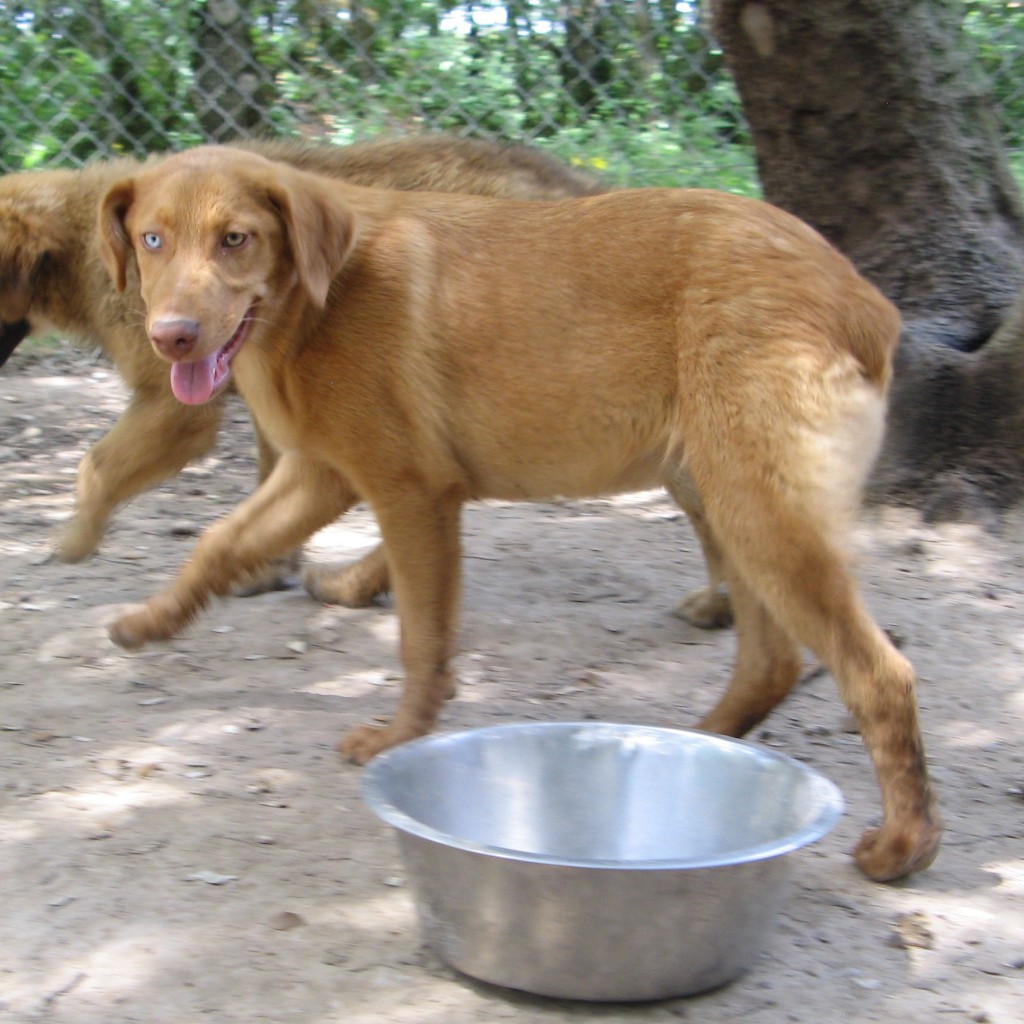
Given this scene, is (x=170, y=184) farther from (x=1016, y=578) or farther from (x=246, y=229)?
(x=1016, y=578)

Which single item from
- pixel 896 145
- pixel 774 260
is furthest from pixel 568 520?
pixel 774 260

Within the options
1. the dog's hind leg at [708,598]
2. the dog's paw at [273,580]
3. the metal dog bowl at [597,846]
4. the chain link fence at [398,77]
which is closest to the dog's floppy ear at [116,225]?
the dog's paw at [273,580]

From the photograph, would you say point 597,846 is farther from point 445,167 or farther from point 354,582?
point 445,167

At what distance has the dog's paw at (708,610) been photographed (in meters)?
4.82

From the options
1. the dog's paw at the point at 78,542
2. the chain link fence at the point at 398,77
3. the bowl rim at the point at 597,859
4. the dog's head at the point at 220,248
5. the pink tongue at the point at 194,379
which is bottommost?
the dog's paw at the point at 78,542

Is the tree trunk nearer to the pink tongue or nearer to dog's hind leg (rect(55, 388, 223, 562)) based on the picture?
dog's hind leg (rect(55, 388, 223, 562))

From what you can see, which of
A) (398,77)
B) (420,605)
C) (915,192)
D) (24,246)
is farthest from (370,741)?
(398,77)

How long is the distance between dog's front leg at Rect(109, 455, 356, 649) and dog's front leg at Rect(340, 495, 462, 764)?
0.41m

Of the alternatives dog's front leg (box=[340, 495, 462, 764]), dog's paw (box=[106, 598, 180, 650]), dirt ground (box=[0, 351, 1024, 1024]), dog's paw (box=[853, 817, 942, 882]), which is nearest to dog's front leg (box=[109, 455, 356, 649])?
dog's paw (box=[106, 598, 180, 650])

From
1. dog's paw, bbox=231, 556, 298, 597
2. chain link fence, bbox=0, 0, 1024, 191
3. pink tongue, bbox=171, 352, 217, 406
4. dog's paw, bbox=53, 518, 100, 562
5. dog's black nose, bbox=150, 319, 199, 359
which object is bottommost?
dog's paw, bbox=231, 556, 298, 597

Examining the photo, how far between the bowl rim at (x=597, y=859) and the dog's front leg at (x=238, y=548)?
1.18m

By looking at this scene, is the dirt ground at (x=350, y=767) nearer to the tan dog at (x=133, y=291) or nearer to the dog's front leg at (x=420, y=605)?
the dog's front leg at (x=420, y=605)

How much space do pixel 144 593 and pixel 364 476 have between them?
62.5 inches

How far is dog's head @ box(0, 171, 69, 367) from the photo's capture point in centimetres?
511
